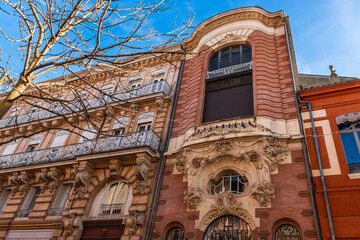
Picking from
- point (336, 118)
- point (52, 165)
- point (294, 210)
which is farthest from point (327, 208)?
point (52, 165)

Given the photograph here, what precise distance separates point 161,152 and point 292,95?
6667 millimetres

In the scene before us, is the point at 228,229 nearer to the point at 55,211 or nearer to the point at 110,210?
the point at 110,210

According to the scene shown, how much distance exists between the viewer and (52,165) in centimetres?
1413

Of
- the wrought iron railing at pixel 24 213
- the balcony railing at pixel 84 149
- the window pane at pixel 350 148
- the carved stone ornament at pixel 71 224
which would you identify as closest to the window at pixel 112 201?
the carved stone ornament at pixel 71 224

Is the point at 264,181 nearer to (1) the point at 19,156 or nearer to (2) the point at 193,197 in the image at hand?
(2) the point at 193,197

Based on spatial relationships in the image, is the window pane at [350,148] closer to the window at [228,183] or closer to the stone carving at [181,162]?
the window at [228,183]

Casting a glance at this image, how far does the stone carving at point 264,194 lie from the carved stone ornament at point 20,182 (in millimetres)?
12592

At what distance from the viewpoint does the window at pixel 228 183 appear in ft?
34.8

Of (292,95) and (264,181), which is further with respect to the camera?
(292,95)

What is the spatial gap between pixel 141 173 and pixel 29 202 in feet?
25.0

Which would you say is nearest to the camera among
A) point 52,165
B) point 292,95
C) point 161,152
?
point 292,95

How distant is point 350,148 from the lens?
32.8ft

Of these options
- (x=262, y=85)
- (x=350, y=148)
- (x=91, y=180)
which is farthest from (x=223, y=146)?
(x=91, y=180)

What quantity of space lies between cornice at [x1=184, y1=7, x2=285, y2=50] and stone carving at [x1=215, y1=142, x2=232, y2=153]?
8282mm
